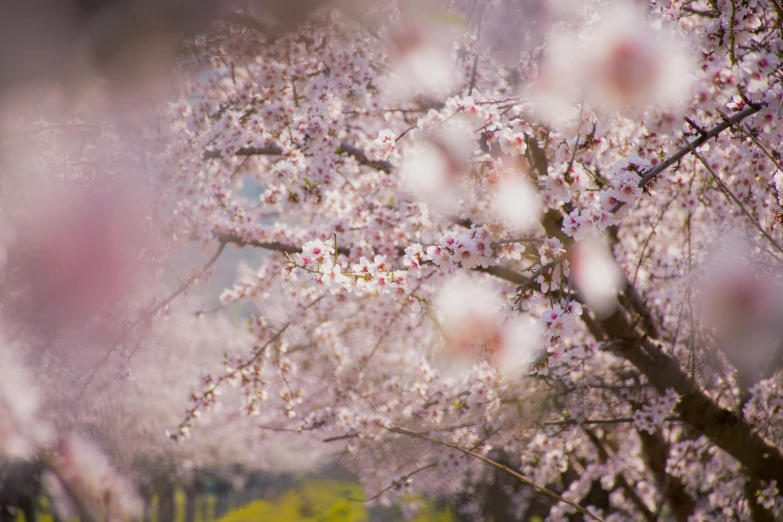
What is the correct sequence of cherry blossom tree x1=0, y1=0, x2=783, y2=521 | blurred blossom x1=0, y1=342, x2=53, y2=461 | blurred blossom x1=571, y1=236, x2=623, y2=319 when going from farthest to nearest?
1. blurred blossom x1=0, y1=342, x2=53, y2=461
2. blurred blossom x1=571, y1=236, x2=623, y2=319
3. cherry blossom tree x1=0, y1=0, x2=783, y2=521

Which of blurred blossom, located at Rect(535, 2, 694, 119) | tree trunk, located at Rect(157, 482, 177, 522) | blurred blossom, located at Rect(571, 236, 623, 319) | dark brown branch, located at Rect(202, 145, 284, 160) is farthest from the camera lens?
tree trunk, located at Rect(157, 482, 177, 522)

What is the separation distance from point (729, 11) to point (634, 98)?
706 millimetres

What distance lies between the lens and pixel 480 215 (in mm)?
4820

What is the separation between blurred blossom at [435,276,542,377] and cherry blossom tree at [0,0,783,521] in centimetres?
3

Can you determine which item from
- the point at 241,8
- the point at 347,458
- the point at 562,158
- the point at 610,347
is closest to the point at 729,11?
the point at 562,158

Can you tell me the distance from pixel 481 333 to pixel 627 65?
127 inches

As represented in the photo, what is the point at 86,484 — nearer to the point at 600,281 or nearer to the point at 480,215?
the point at 480,215

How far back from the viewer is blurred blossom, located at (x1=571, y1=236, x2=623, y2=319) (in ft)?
10.0

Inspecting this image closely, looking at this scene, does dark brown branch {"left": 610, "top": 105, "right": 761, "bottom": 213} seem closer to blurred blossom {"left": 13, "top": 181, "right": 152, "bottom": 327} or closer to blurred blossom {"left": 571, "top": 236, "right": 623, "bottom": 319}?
blurred blossom {"left": 571, "top": 236, "right": 623, "bottom": 319}

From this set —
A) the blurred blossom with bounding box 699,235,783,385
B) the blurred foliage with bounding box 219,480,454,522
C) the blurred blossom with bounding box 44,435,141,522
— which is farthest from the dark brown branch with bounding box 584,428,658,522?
the blurred foliage with bounding box 219,480,454,522

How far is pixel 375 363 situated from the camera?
8445mm

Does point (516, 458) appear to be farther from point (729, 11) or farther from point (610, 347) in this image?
point (729, 11)

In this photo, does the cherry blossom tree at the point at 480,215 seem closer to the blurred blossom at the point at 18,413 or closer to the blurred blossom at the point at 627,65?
the blurred blossom at the point at 627,65

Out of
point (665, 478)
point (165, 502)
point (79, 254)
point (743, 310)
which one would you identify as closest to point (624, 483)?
point (665, 478)
